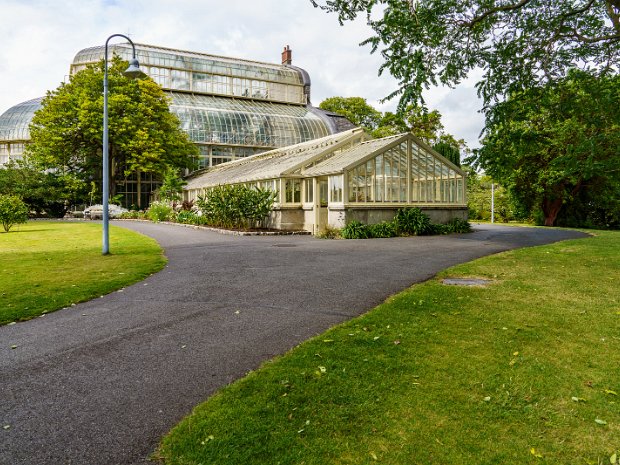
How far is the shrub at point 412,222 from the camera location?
18297 mm

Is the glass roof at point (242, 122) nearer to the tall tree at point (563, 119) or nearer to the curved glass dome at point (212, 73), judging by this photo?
the curved glass dome at point (212, 73)

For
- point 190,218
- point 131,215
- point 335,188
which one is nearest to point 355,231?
point 335,188

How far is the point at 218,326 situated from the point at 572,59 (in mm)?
11357

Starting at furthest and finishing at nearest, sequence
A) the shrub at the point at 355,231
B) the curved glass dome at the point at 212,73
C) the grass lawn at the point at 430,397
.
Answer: the curved glass dome at the point at 212,73
the shrub at the point at 355,231
the grass lawn at the point at 430,397

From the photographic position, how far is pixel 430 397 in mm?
3500

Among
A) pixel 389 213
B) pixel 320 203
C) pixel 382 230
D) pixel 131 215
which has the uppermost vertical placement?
pixel 320 203

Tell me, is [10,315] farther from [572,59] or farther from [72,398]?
[572,59]

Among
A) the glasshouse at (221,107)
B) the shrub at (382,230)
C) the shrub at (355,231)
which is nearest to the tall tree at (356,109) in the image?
the glasshouse at (221,107)

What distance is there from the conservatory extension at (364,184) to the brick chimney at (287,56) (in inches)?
1564

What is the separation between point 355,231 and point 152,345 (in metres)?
12.9

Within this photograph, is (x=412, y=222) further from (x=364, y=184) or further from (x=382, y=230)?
(x=364, y=184)

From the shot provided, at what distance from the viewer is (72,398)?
358cm

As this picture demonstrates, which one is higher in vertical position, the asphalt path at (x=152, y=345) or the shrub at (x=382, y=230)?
the shrub at (x=382, y=230)

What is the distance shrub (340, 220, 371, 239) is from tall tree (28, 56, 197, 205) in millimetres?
23304
